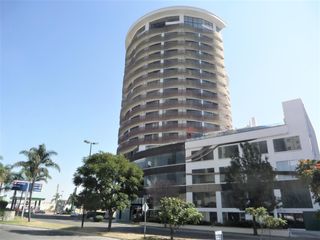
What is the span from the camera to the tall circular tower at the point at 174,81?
68000mm

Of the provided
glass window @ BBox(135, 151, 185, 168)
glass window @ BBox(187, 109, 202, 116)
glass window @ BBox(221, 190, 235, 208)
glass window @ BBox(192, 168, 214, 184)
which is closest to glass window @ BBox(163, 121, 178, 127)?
glass window @ BBox(187, 109, 202, 116)

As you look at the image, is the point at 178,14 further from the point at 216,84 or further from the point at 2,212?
the point at 2,212

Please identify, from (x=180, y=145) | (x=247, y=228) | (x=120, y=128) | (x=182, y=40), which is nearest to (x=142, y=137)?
(x=120, y=128)

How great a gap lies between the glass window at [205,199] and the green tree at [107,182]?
12613mm

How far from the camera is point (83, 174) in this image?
115ft

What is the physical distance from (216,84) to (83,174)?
51.4 m

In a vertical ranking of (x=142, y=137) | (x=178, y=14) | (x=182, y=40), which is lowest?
(x=142, y=137)

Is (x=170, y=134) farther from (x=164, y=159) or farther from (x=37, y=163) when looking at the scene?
(x=37, y=163)

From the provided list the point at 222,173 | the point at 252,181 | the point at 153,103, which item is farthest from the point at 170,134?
the point at 252,181

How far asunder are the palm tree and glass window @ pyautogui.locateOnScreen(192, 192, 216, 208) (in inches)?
996

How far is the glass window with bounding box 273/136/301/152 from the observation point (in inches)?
1476

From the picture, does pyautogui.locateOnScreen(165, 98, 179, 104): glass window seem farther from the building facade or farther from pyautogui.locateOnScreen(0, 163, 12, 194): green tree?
pyautogui.locateOnScreen(0, 163, 12, 194): green tree

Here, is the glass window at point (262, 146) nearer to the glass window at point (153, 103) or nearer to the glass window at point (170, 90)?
the glass window at point (170, 90)

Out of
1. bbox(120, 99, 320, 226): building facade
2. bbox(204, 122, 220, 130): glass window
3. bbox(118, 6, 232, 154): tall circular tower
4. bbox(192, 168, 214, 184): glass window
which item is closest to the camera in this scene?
bbox(120, 99, 320, 226): building facade
